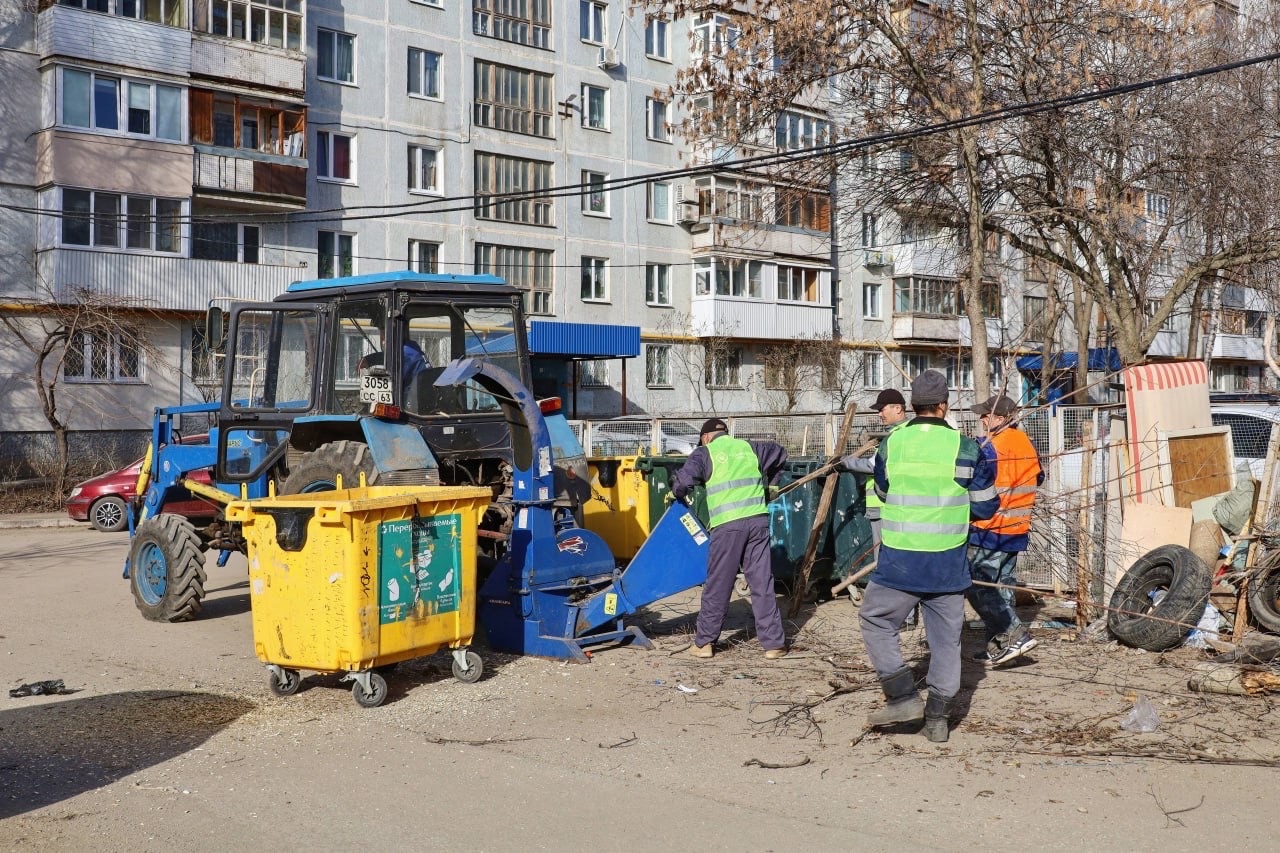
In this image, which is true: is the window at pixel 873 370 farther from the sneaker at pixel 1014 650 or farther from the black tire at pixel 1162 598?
the sneaker at pixel 1014 650

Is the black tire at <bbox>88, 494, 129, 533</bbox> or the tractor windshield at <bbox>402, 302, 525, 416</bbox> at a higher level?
the tractor windshield at <bbox>402, 302, 525, 416</bbox>

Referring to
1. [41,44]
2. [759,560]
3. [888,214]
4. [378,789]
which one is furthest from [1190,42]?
[41,44]

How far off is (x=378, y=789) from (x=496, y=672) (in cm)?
240

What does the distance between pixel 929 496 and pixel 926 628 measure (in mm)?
691

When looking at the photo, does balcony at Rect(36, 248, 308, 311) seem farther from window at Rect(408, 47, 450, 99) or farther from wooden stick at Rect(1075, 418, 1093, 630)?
wooden stick at Rect(1075, 418, 1093, 630)

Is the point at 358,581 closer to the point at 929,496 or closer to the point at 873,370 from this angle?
the point at 929,496

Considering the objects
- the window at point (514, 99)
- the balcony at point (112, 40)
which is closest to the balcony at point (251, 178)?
the balcony at point (112, 40)

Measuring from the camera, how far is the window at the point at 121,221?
88.7ft

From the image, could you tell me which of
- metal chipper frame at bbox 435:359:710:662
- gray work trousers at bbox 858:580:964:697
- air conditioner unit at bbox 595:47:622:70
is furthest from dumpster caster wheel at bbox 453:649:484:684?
air conditioner unit at bbox 595:47:622:70

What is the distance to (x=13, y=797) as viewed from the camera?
5637 mm

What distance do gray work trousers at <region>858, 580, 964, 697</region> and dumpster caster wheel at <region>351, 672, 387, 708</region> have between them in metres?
2.80

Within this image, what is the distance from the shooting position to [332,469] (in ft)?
28.9

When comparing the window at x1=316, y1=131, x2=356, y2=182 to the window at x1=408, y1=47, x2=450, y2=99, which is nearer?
the window at x1=316, y1=131, x2=356, y2=182

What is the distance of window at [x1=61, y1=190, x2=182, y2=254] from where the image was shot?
88.7 feet
